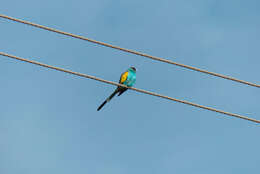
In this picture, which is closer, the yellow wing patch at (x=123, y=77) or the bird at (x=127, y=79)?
the bird at (x=127, y=79)

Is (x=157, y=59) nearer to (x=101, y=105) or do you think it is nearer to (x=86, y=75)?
(x=86, y=75)

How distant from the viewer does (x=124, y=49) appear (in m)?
8.55

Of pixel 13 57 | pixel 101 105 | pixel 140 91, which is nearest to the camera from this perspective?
pixel 13 57

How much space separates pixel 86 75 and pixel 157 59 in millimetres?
Answer: 1014

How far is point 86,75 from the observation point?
332 inches

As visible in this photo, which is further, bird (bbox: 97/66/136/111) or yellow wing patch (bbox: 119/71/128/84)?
yellow wing patch (bbox: 119/71/128/84)

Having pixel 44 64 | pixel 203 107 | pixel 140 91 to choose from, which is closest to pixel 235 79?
pixel 203 107

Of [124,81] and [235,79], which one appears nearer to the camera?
[235,79]

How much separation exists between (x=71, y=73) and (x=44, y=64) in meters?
0.39

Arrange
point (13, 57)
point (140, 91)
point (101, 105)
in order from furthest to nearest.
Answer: point (101, 105)
point (140, 91)
point (13, 57)

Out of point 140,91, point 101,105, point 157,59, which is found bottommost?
point 101,105

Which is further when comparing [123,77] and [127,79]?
[123,77]

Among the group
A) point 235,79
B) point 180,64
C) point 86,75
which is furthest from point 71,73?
point 235,79

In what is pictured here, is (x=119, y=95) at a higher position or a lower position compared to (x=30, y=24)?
lower
